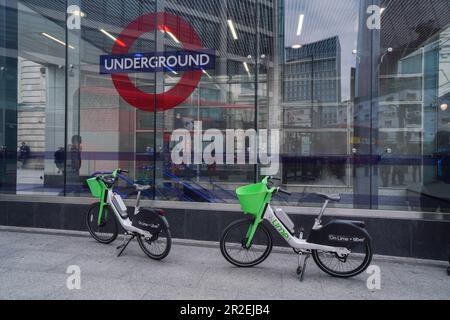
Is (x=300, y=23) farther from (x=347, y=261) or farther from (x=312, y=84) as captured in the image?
(x=347, y=261)

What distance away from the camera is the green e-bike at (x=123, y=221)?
15.8 ft

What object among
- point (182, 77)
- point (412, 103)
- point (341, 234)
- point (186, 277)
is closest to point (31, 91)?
point (182, 77)

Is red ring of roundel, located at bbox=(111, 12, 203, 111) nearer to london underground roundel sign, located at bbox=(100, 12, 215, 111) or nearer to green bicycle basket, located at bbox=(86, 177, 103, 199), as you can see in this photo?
london underground roundel sign, located at bbox=(100, 12, 215, 111)

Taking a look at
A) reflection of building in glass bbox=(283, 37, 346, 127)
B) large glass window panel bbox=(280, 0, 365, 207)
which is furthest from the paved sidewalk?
reflection of building in glass bbox=(283, 37, 346, 127)

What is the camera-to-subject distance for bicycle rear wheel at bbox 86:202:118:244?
18.7 ft

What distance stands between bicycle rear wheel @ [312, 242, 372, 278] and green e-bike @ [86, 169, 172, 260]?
2024 millimetres

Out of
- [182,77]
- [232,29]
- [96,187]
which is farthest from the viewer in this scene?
[182,77]

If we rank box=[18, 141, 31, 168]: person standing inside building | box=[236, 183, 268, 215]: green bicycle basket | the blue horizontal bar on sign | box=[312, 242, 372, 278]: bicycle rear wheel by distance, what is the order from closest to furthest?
box=[312, 242, 372, 278]: bicycle rear wheel
box=[236, 183, 268, 215]: green bicycle basket
the blue horizontal bar on sign
box=[18, 141, 31, 168]: person standing inside building

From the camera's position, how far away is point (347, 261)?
14.5ft

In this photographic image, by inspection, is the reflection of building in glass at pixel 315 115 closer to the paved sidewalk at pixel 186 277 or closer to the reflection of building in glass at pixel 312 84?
the reflection of building in glass at pixel 312 84

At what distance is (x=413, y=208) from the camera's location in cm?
557

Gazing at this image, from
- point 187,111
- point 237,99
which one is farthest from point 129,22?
point 237,99

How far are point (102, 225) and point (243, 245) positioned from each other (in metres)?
2.64
